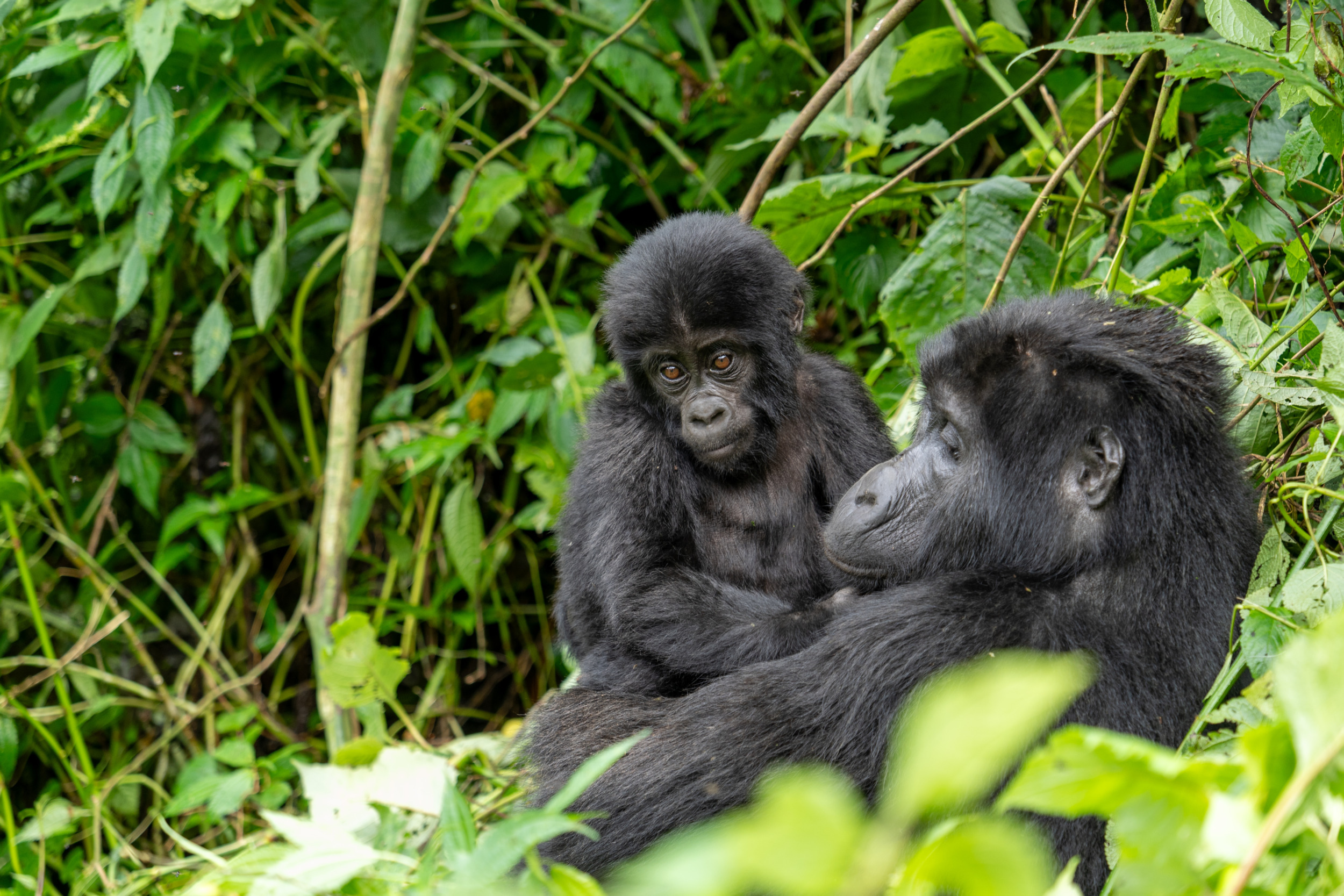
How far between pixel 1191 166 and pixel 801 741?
172 centimetres

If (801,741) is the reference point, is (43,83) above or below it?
above

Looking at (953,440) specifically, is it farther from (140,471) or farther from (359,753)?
(140,471)

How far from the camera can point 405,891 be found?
101cm

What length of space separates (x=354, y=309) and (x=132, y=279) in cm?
77

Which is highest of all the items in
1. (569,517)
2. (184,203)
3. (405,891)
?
(184,203)

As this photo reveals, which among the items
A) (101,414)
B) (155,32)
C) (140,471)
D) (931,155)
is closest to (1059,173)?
(931,155)

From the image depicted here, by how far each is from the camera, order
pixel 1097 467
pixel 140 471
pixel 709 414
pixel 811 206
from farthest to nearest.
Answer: pixel 140 471
pixel 811 206
pixel 709 414
pixel 1097 467

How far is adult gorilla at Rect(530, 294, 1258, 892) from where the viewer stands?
1.56 meters

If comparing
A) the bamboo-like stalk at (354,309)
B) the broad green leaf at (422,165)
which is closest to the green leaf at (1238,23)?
the bamboo-like stalk at (354,309)

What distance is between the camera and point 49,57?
3016mm

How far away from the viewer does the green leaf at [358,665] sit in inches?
104

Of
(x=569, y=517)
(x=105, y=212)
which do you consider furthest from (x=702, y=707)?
(x=105, y=212)

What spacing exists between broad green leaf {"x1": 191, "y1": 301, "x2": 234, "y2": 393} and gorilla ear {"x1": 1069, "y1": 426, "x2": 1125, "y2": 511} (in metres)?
2.64

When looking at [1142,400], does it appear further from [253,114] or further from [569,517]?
[253,114]
